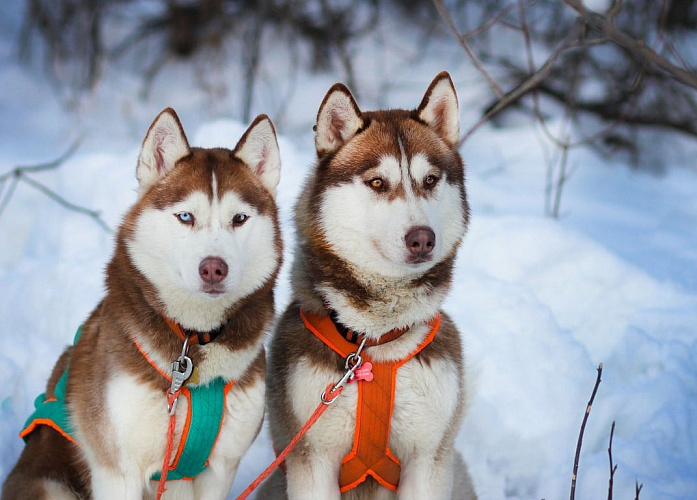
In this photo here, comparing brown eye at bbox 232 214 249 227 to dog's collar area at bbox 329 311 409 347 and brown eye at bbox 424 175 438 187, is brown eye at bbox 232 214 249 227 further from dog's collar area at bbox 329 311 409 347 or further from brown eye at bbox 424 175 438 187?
brown eye at bbox 424 175 438 187

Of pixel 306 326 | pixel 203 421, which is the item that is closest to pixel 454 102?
pixel 306 326

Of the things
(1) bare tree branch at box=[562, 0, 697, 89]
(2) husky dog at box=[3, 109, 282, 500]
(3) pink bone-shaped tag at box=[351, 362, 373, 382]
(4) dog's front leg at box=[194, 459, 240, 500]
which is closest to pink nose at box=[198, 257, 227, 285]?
(2) husky dog at box=[3, 109, 282, 500]

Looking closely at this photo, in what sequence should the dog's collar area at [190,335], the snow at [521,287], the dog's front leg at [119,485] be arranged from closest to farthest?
1. the dog's front leg at [119,485]
2. the dog's collar area at [190,335]
3. the snow at [521,287]

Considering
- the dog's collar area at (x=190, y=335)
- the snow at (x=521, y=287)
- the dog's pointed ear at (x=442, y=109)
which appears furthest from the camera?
the snow at (x=521, y=287)

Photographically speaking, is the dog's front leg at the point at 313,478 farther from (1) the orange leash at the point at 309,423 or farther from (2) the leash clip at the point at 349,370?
(2) the leash clip at the point at 349,370

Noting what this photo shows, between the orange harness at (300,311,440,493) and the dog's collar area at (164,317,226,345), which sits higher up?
the dog's collar area at (164,317,226,345)

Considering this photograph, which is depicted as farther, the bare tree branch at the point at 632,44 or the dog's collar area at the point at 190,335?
the dog's collar area at the point at 190,335

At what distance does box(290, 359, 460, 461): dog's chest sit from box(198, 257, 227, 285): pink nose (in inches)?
23.3

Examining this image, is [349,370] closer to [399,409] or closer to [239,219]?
[399,409]

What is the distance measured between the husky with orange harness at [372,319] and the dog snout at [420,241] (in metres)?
0.02

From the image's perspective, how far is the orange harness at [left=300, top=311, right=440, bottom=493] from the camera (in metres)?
2.91

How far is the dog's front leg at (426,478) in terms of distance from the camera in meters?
3.01

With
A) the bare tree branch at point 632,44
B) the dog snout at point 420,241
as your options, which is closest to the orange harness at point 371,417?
the dog snout at point 420,241

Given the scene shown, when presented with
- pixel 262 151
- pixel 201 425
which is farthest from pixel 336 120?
pixel 201 425
